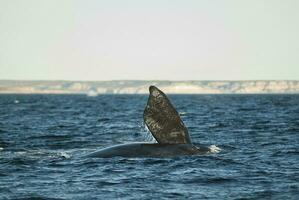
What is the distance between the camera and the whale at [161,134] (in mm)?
19484

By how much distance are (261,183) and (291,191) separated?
3.65 ft

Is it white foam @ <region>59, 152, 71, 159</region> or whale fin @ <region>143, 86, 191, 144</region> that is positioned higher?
whale fin @ <region>143, 86, 191, 144</region>

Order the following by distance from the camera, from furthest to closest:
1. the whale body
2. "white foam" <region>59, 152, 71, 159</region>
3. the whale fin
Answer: "white foam" <region>59, 152, 71, 159</region> < the whale body < the whale fin

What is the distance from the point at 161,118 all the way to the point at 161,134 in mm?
531

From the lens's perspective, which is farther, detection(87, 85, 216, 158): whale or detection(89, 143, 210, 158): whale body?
detection(89, 143, 210, 158): whale body

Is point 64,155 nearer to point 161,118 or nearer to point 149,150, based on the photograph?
point 149,150

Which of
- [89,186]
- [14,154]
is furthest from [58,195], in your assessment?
[14,154]

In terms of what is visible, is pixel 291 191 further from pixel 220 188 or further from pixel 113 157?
pixel 113 157

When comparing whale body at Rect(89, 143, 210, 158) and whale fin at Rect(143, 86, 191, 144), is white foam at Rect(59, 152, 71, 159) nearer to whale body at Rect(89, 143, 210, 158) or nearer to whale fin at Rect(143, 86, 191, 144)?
whale body at Rect(89, 143, 210, 158)

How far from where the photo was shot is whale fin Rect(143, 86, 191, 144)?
63.8 feet

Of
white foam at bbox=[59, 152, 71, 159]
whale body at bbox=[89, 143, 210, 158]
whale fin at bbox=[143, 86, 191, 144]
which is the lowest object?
white foam at bbox=[59, 152, 71, 159]

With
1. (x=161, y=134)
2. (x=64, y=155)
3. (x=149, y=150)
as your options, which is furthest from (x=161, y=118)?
(x=64, y=155)

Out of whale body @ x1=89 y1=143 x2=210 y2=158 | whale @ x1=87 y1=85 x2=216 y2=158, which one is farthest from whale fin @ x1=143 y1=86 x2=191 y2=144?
whale body @ x1=89 y1=143 x2=210 y2=158

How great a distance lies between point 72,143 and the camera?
27922 mm
